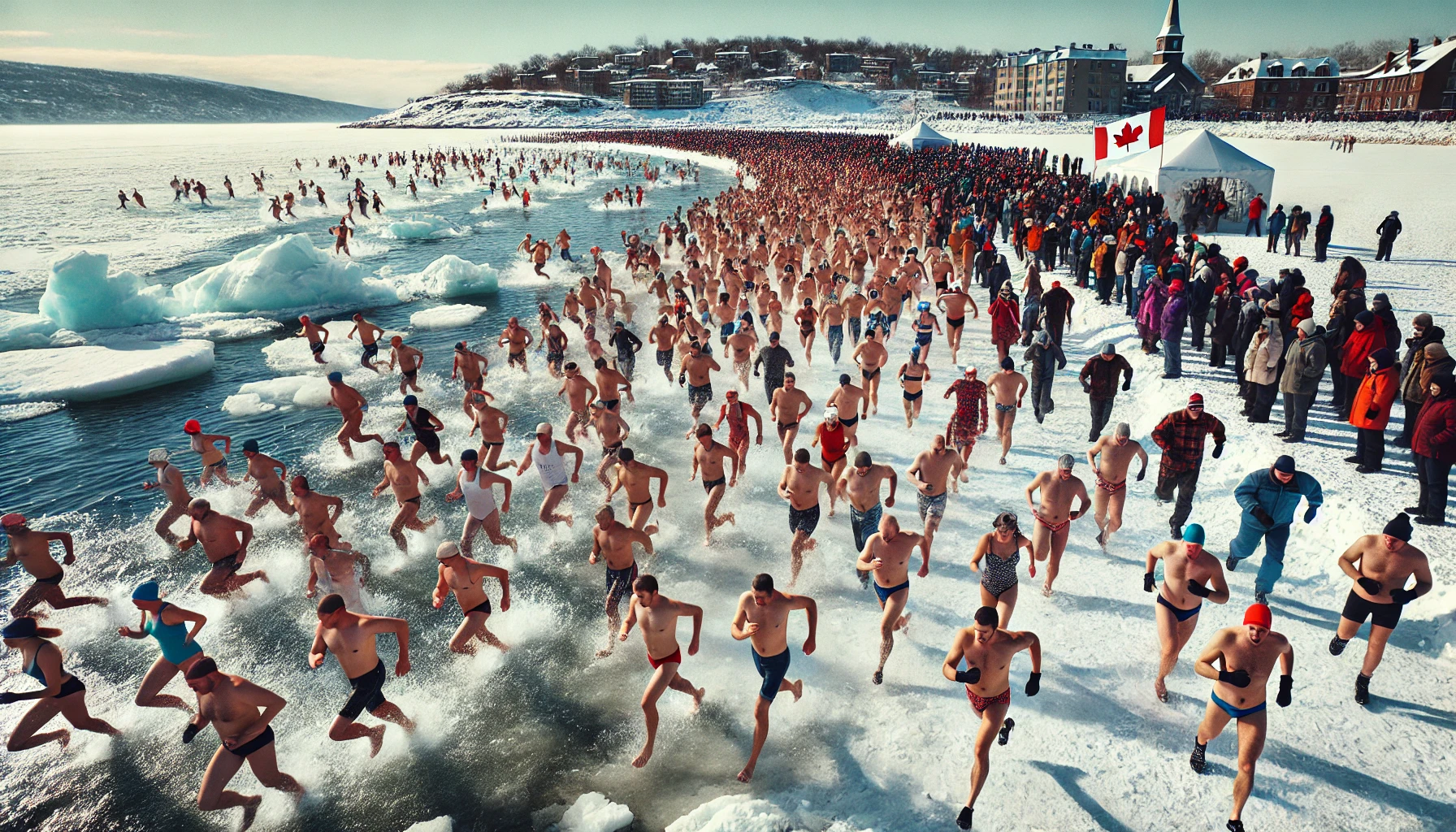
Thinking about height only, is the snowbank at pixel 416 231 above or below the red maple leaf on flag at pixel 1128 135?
below

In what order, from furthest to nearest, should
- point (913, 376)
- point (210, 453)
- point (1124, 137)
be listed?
point (1124, 137), point (913, 376), point (210, 453)

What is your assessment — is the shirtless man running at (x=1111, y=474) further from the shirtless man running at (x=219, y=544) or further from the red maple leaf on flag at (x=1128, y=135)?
the red maple leaf on flag at (x=1128, y=135)

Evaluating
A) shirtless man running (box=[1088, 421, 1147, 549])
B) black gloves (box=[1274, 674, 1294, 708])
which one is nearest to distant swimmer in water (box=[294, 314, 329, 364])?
shirtless man running (box=[1088, 421, 1147, 549])

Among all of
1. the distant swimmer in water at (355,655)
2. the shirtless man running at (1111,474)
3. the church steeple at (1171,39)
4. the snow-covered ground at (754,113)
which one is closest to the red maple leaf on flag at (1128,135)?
the shirtless man running at (1111,474)

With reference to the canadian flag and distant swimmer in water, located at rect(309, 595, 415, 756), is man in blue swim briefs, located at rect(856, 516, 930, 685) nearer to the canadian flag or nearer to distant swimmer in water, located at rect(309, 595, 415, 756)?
distant swimmer in water, located at rect(309, 595, 415, 756)

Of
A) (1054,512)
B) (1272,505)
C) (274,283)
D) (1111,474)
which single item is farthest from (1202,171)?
(274,283)

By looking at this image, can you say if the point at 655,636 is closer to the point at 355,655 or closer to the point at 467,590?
the point at 467,590

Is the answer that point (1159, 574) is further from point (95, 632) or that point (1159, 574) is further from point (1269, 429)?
point (95, 632)
